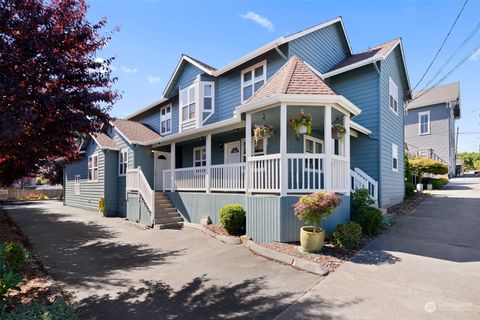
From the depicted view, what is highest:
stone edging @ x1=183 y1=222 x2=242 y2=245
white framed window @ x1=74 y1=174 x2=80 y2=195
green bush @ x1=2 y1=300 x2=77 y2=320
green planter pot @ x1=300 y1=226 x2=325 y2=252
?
white framed window @ x1=74 y1=174 x2=80 y2=195

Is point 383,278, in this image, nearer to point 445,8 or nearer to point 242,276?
point 242,276

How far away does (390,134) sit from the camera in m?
13.5

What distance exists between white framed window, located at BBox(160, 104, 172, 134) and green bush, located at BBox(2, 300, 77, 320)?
1418 cm

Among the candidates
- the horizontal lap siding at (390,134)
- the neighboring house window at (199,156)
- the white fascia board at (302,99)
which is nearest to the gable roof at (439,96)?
the horizontal lap siding at (390,134)

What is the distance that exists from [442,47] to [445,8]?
123 inches

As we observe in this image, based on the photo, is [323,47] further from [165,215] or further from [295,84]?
[165,215]

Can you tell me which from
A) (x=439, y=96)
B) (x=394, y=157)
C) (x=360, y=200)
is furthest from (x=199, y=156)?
(x=439, y=96)

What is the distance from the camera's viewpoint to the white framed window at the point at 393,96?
1359 cm

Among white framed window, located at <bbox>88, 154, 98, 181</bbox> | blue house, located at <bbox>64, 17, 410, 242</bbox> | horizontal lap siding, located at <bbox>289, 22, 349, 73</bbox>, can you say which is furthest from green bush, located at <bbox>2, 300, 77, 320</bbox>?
white framed window, located at <bbox>88, 154, 98, 181</bbox>

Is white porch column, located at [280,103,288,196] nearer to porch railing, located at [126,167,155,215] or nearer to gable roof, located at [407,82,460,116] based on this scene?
porch railing, located at [126,167,155,215]

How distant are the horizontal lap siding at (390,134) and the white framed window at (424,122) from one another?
1464 centimetres

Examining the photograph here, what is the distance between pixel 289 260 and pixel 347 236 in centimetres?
170

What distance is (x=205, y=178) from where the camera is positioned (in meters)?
11.2

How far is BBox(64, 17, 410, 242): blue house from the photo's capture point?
7953mm
